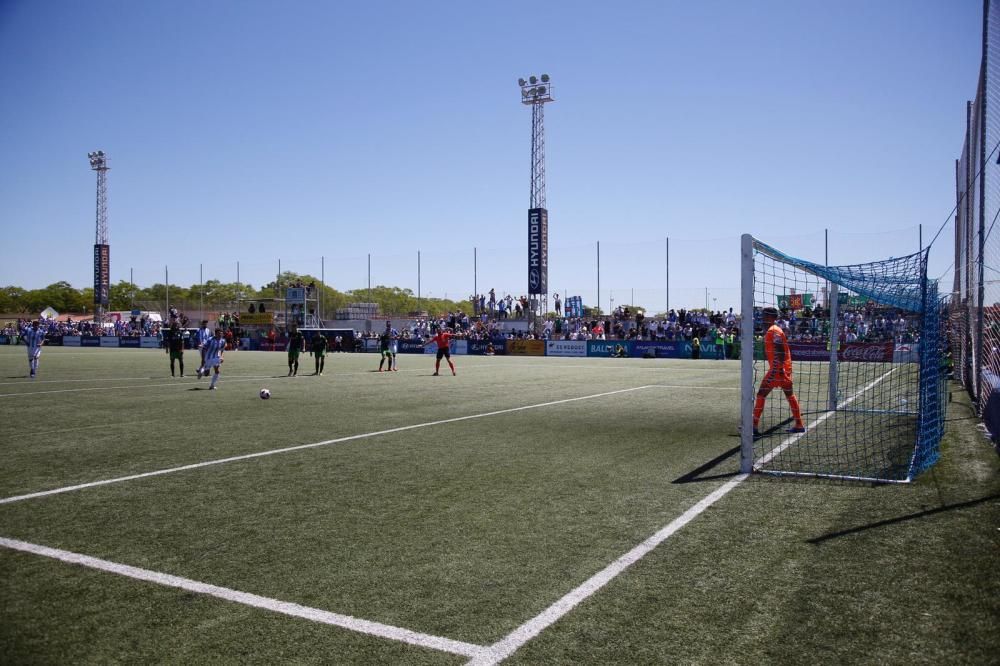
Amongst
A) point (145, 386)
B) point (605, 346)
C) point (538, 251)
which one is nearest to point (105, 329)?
point (538, 251)

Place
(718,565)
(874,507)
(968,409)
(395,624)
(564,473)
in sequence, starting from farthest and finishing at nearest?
1. (968,409)
2. (564,473)
3. (874,507)
4. (718,565)
5. (395,624)

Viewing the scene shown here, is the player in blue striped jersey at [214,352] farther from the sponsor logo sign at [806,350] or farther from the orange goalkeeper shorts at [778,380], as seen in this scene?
the sponsor logo sign at [806,350]

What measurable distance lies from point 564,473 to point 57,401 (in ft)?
44.3

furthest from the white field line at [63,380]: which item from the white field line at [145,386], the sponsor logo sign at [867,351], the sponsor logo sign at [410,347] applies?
the sponsor logo sign at [410,347]

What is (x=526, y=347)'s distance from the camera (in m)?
49.9

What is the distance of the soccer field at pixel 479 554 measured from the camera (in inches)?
140

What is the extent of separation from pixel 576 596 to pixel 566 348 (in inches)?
1724

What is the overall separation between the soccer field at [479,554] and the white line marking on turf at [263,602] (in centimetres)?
2

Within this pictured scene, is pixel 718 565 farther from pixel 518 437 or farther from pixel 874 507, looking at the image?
pixel 518 437

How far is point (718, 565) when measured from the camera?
15.4 ft

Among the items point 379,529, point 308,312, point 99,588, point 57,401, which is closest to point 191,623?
point 99,588

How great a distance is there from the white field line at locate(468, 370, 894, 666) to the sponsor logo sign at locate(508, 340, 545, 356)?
139 feet

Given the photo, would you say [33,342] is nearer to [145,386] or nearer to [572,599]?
[145,386]

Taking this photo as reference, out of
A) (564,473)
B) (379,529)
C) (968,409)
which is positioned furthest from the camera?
(968,409)
